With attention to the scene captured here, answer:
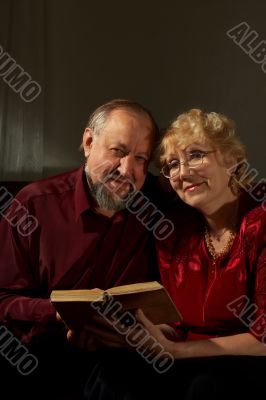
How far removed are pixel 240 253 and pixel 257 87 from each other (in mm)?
1247

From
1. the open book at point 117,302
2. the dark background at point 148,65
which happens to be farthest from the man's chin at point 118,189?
the dark background at point 148,65

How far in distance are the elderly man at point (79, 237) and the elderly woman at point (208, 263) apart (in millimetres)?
93

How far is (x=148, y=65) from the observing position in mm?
2365

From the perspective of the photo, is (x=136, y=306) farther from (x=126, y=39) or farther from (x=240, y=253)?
(x=126, y=39)

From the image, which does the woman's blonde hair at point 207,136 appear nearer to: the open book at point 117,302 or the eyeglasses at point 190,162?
the eyeglasses at point 190,162

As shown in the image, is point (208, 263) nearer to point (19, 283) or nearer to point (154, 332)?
point (154, 332)

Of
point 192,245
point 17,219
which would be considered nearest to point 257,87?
point 192,245

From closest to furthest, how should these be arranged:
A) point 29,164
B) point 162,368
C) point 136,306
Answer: point 136,306 < point 162,368 < point 29,164

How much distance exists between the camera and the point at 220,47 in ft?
7.75

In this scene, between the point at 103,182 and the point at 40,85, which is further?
the point at 40,85

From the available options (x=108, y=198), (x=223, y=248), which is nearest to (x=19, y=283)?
(x=108, y=198)

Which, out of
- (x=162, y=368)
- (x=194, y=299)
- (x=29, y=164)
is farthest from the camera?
(x=29, y=164)

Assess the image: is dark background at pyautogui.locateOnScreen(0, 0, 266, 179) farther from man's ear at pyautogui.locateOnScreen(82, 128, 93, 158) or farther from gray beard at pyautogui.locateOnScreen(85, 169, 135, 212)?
gray beard at pyautogui.locateOnScreen(85, 169, 135, 212)

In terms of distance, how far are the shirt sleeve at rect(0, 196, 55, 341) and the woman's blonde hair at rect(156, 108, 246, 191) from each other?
451 millimetres
